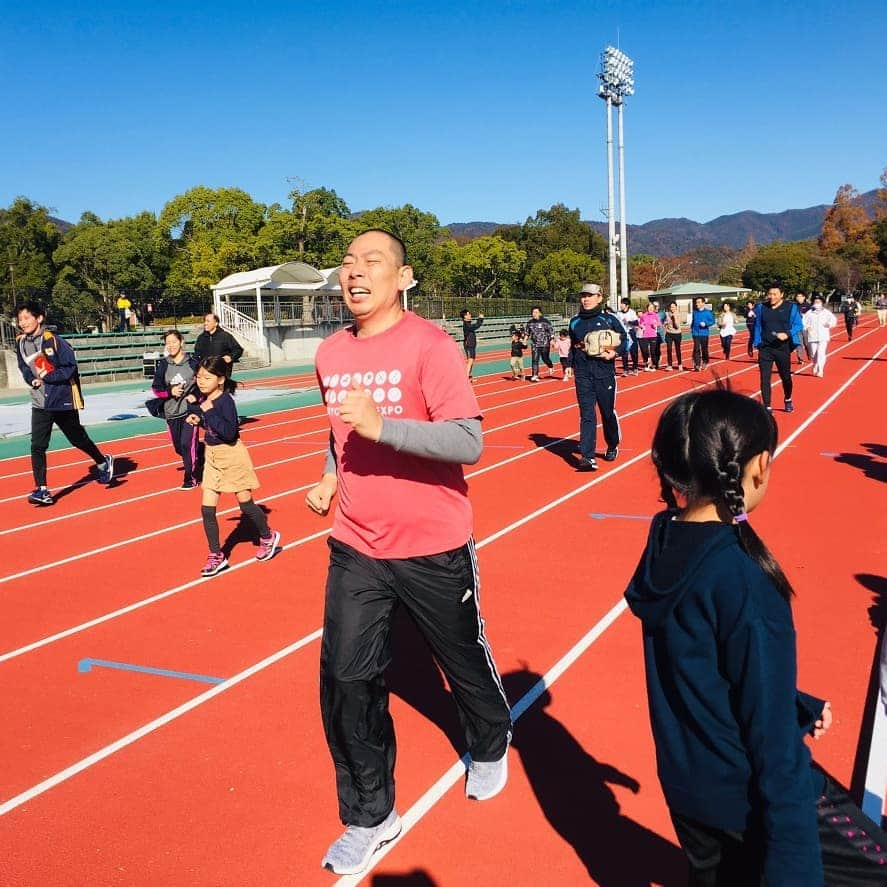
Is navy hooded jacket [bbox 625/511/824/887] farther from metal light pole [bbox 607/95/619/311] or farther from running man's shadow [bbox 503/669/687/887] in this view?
metal light pole [bbox 607/95/619/311]

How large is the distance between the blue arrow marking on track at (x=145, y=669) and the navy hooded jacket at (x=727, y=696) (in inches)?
131

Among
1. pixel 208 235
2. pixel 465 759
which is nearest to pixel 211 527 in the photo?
pixel 465 759

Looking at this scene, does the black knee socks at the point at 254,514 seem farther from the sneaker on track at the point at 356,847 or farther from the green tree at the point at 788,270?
the green tree at the point at 788,270

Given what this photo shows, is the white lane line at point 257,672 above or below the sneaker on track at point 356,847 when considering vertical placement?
below

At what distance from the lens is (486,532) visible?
7672 mm

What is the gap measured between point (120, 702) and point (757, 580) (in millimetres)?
3754

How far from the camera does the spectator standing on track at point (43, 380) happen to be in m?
9.42

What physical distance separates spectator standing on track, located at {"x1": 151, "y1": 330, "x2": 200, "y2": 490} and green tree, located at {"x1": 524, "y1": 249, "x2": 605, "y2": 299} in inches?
2752

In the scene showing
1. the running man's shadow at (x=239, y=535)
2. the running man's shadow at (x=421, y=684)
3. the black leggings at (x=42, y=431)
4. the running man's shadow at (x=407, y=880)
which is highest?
the black leggings at (x=42, y=431)

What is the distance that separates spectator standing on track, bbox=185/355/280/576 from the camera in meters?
6.79

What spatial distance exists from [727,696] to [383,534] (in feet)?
4.92

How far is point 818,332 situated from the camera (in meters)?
20.1

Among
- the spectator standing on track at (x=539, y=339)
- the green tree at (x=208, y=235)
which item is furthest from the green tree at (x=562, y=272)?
the spectator standing on track at (x=539, y=339)

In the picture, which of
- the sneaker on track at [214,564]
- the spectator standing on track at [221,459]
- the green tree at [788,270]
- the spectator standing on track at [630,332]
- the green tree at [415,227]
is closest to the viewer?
the sneaker on track at [214,564]
